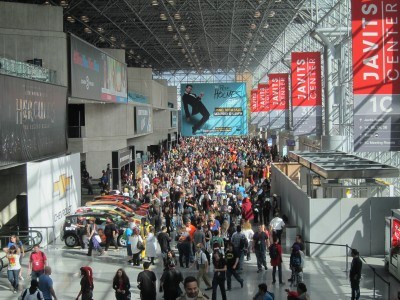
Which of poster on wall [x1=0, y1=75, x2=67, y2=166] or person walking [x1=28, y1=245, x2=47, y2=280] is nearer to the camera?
person walking [x1=28, y1=245, x2=47, y2=280]

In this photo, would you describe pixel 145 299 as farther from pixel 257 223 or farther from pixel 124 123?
pixel 124 123

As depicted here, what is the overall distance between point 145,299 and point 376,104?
6839mm

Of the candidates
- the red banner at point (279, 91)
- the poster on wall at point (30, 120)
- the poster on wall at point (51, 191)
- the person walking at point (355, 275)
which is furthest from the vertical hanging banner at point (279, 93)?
the person walking at point (355, 275)

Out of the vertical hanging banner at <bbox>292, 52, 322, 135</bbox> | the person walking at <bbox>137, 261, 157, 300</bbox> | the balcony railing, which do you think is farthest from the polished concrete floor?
the vertical hanging banner at <bbox>292, 52, 322, 135</bbox>

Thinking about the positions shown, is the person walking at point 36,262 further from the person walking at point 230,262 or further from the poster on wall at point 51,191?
Result: the poster on wall at point 51,191

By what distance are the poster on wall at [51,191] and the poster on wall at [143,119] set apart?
1519cm

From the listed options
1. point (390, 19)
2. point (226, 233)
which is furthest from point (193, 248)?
point (390, 19)

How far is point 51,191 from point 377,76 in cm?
1054

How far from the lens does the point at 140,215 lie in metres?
22.0

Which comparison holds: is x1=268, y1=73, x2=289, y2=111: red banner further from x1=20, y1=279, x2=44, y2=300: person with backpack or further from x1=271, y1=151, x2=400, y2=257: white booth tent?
x1=20, y1=279, x2=44, y2=300: person with backpack

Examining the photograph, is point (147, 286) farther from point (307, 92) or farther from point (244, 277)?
point (307, 92)

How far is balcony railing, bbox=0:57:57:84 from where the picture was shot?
1866 cm

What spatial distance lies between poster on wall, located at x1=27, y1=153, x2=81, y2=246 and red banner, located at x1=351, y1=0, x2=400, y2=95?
9454 mm

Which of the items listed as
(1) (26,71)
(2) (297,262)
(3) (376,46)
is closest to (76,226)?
(1) (26,71)
